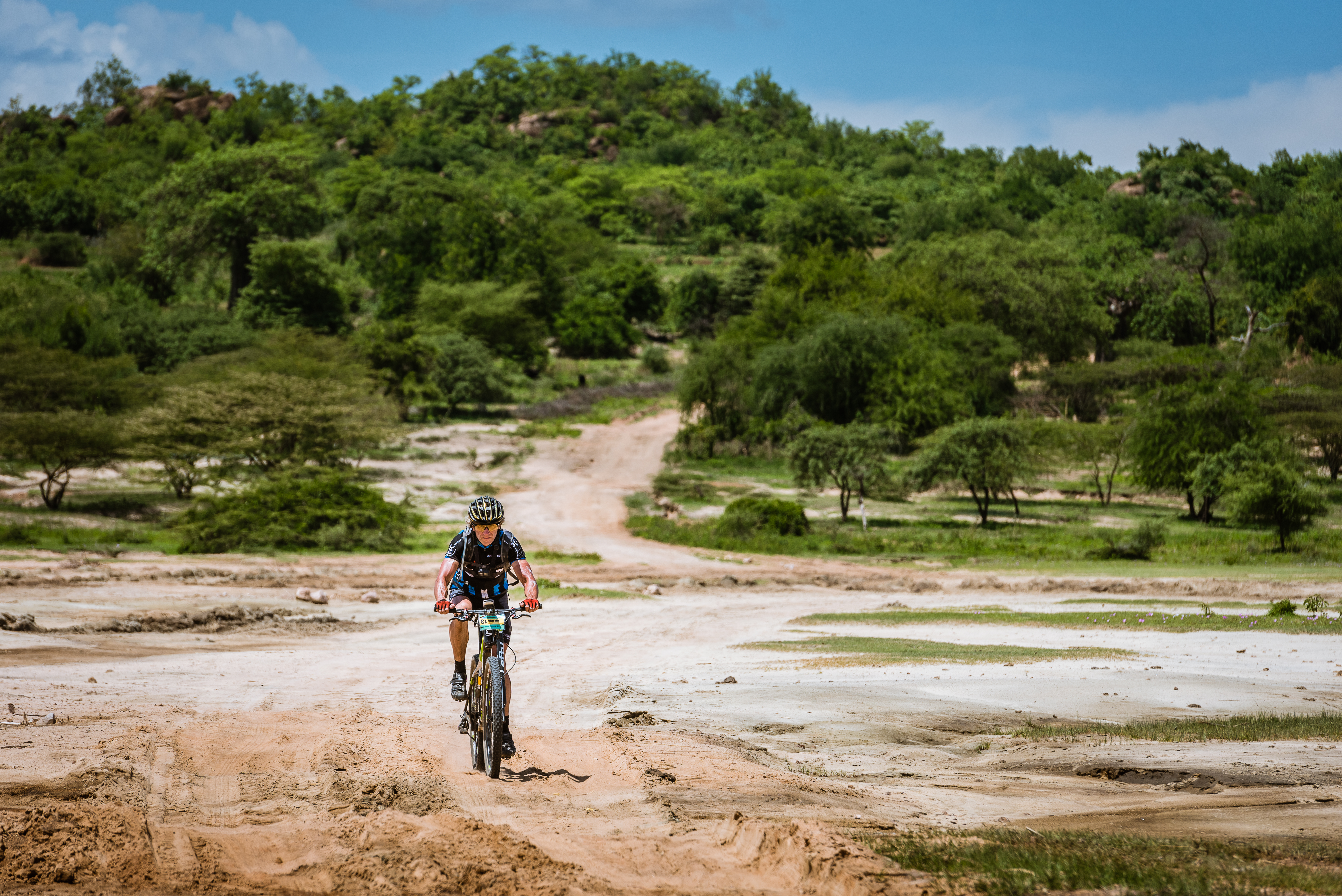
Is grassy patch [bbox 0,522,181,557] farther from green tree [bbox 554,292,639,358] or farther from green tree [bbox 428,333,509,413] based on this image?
green tree [bbox 554,292,639,358]

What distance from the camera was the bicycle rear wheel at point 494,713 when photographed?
291 inches

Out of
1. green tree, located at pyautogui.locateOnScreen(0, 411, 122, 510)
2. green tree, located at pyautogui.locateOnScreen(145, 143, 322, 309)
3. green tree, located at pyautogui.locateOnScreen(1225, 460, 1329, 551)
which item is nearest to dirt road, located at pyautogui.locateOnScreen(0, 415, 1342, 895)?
green tree, located at pyautogui.locateOnScreen(1225, 460, 1329, 551)

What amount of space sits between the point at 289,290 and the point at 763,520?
48.3m

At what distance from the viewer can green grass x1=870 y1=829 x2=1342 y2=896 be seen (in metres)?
4.75

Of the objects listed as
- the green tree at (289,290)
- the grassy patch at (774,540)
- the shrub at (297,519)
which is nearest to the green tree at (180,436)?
the shrub at (297,519)

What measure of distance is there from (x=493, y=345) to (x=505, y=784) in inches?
2291

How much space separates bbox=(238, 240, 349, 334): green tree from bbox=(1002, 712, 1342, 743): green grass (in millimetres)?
62433

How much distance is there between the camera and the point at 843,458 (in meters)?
32.9

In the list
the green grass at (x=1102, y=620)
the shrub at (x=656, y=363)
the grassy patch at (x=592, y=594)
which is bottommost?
the green grass at (x=1102, y=620)

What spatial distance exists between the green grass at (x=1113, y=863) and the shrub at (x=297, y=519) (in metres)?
24.6

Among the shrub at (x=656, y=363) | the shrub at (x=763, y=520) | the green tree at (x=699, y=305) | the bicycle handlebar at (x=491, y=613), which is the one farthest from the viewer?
the green tree at (x=699, y=305)

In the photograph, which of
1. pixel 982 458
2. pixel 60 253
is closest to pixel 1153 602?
pixel 982 458

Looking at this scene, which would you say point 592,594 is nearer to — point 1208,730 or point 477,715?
point 477,715

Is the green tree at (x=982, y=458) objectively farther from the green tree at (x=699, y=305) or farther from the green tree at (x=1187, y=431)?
the green tree at (x=699, y=305)
